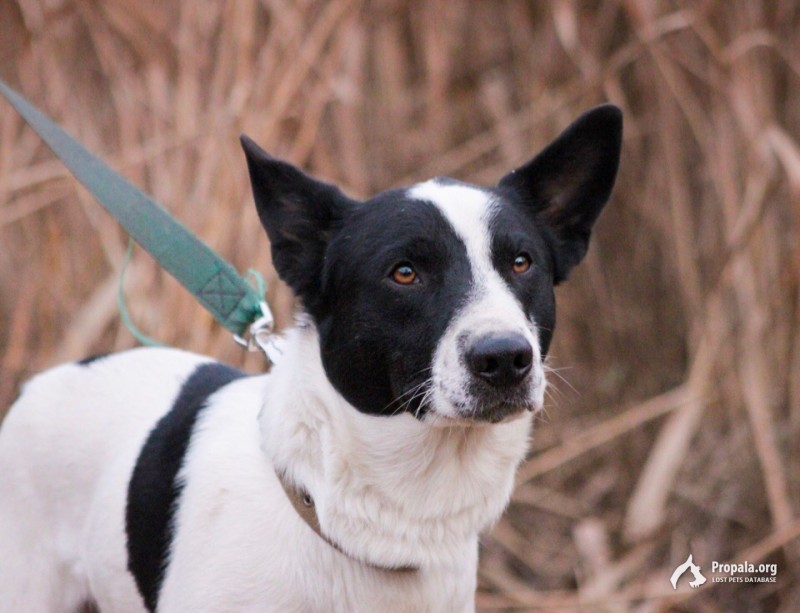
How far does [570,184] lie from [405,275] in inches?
20.8

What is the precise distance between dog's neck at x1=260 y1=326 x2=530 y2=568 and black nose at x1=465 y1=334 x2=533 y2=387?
0.21 metres

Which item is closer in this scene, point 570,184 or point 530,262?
point 530,262

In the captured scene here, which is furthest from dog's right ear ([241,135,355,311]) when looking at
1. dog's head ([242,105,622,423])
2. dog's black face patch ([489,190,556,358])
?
dog's black face patch ([489,190,556,358])

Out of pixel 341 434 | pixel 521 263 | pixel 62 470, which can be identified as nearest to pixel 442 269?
pixel 521 263

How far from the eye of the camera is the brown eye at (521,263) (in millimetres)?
2039

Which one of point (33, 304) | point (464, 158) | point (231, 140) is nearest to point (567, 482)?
point (464, 158)

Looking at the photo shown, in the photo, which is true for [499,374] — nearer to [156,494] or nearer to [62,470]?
[156,494]

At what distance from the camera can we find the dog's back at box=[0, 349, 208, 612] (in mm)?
2256

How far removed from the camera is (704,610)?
3428mm

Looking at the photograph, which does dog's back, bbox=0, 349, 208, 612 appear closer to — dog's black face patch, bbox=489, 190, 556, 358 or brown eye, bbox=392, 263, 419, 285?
brown eye, bbox=392, 263, 419, 285

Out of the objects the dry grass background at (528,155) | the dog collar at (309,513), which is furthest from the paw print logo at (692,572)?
the dog collar at (309,513)

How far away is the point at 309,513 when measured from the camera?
6.31 feet

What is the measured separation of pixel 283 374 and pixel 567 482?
2474 mm

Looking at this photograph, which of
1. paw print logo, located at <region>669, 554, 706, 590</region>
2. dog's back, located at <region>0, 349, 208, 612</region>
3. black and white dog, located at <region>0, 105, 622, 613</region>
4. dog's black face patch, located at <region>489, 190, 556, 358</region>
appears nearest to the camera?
black and white dog, located at <region>0, 105, 622, 613</region>
